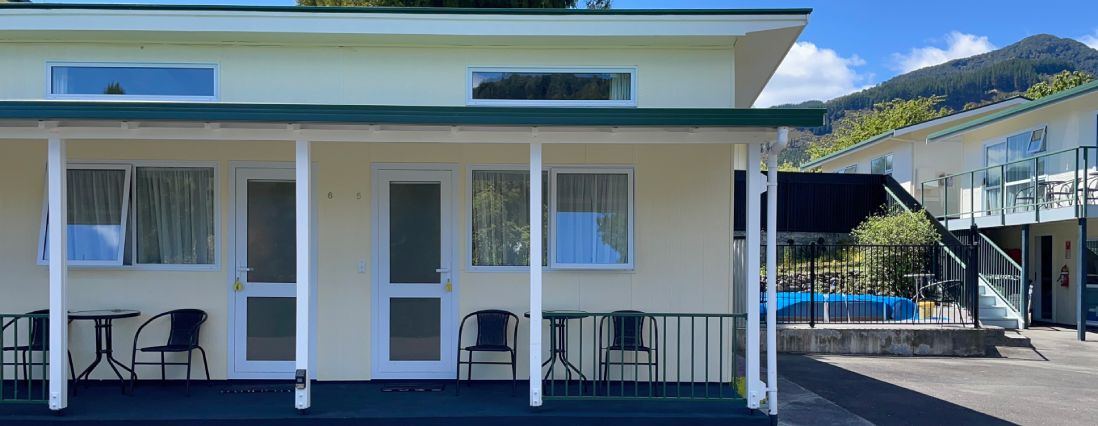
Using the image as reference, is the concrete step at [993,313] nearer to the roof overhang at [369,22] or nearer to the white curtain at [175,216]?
the roof overhang at [369,22]

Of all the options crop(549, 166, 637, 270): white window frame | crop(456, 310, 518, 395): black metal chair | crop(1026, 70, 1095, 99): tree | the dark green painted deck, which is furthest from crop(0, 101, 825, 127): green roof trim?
crop(1026, 70, 1095, 99): tree

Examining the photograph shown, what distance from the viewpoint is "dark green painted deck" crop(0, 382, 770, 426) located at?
5227 mm

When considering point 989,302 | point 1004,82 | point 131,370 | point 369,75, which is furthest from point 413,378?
point 1004,82

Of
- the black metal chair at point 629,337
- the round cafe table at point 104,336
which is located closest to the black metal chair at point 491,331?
the black metal chair at point 629,337

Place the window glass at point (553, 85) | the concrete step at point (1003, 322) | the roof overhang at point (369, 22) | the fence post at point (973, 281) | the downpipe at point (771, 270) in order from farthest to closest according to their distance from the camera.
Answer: the concrete step at point (1003, 322)
the fence post at point (973, 281)
the window glass at point (553, 85)
the roof overhang at point (369, 22)
the downpipe at point (771, 270)

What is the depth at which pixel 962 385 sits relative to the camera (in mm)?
7785

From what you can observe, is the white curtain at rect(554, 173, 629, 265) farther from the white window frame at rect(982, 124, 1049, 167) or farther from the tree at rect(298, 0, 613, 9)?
the white window frame at rect(982, 124, 1049, 167)

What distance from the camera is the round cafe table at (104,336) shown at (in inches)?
230

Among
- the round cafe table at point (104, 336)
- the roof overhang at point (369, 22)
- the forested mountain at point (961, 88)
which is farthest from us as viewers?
the forested mountain at point (961, 88)

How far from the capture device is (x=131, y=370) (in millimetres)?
5992

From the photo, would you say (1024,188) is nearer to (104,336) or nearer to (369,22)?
(369,22)

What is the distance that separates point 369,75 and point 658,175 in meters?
2.68

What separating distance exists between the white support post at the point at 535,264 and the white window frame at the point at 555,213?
1.05 metres

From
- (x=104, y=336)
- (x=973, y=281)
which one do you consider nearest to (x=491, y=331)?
(x=104, y=336)
